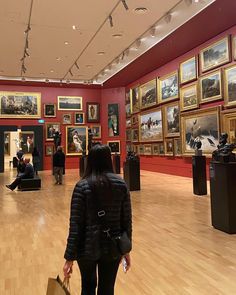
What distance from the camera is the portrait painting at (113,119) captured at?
2612cm

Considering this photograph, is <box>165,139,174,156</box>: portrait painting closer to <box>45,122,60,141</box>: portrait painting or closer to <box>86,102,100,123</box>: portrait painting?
<box>86,102,100,123</box>: portrait painting

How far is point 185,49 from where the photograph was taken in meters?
16.7

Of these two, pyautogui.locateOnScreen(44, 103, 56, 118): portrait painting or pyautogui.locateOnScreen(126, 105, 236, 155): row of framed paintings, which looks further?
pyautogui.locateOnScreen(44, 103, 56, 118): portrait painting

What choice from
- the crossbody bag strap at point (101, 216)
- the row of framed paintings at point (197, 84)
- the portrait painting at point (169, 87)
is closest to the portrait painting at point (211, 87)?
the row of framed paintings at point (197, 84)

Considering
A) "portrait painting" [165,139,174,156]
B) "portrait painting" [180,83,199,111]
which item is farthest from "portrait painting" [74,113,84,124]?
"portrait painting" [180,83,199,111]

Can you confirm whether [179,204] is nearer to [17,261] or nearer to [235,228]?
[235,228]

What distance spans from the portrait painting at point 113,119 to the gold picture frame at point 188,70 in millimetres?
9312

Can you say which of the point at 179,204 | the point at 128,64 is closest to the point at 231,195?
the point at 179,204

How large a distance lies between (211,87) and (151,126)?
679 centimetres

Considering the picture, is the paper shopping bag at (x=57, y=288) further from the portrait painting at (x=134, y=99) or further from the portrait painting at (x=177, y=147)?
the portrait painting at (x=134, y=99)

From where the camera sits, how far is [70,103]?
26.1 meters

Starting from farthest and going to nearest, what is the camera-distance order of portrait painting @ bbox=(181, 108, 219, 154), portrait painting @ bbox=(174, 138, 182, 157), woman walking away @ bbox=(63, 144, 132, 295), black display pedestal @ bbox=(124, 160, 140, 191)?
portrait painting @ bbox=(174, 138, 182, 157) < portrait painting @ bbox=(181, 108, 219, 154) < black display pedestal @ bbox=(124, 160, 140, 191) < woman walking away @ bbox=(63, 144, 132, 295)

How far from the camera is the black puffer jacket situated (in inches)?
102

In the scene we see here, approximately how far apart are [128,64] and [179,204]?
38.8 ft
